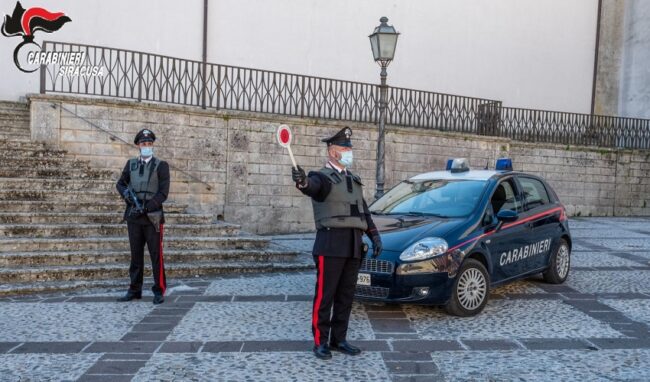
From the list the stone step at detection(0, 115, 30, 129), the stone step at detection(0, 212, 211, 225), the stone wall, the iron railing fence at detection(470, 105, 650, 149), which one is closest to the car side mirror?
the stone step at detection(0, 212, 211, 225)

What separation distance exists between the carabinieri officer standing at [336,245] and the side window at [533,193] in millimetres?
3349

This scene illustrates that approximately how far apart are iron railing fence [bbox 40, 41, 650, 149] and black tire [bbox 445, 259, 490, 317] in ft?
27.7

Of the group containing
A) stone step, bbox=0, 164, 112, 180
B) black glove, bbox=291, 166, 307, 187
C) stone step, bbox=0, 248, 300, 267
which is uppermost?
black glove, bbox=291, 166, 307, 187

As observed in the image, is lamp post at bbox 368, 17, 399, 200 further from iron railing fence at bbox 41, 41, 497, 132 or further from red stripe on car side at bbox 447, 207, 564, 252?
iron railing fence at bbox 41, 41, 497, 132

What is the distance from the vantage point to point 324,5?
1706 cm

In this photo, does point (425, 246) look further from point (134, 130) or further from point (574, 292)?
point (134, 130)

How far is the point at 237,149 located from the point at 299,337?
26.9 ft

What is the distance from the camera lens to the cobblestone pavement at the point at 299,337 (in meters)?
4.53

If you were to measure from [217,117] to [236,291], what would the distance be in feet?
20.4

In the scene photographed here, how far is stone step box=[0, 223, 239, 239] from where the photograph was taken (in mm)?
8477

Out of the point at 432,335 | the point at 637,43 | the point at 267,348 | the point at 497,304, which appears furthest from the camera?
the point at 637,43

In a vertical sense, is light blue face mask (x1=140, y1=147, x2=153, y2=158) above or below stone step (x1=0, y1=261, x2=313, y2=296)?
above

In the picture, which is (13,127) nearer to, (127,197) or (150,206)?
(127,197)

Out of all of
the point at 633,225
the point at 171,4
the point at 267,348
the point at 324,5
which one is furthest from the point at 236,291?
the point at 633,225
